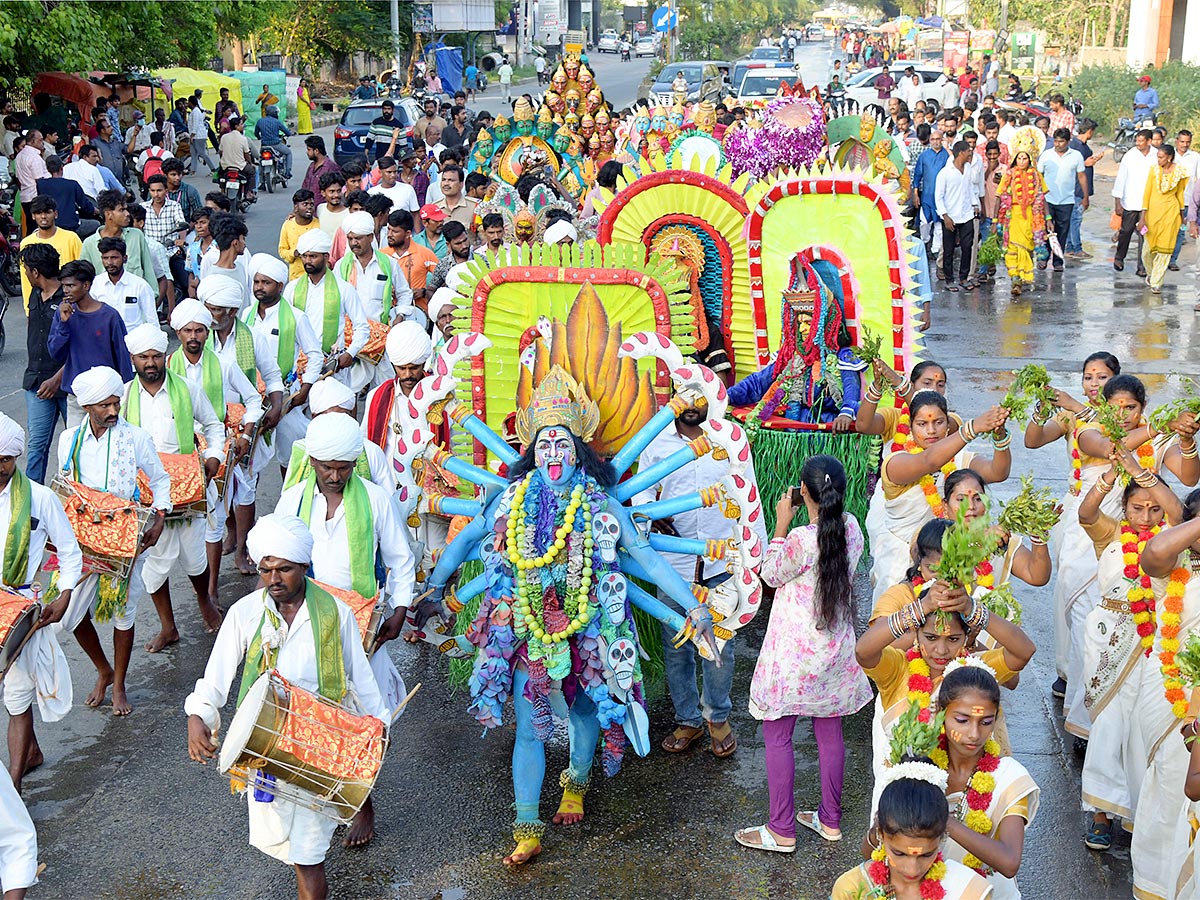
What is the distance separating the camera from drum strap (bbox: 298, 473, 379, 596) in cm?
536

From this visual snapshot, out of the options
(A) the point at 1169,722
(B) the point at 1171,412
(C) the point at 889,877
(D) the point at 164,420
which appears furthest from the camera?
(D) the point at 164,420

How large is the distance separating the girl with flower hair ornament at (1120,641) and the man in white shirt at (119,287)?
19.8 feet

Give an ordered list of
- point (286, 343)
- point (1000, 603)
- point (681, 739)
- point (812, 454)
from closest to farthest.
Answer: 1. point (1000, 603)
2. point (681, 739)
3. point (812, 454)
4. point (286, 343)

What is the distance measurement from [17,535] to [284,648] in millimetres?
1450

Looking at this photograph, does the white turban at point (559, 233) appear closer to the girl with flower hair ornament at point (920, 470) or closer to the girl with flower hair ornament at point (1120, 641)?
the girl with flower hair ornament at point (920, 470)

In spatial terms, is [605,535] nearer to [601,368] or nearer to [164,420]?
[601,368]

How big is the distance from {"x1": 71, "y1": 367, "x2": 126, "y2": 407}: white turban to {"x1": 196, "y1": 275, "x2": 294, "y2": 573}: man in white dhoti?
135cm

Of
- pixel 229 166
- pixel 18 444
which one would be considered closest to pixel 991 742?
pixel 18 444

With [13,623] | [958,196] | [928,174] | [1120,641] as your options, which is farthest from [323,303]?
[928,174]

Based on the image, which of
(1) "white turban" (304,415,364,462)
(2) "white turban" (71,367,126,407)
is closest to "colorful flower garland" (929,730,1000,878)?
(1) "white turban" (304,415,364,462)

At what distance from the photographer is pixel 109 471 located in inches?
253

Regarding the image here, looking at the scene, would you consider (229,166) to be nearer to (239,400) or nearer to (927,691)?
(239,400)

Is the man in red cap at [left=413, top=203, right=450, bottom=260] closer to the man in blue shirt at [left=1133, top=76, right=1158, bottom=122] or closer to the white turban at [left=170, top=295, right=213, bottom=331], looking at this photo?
the white turban at [left=170, top=295, right=213, bottom=331]

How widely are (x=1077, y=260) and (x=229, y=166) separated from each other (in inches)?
510
